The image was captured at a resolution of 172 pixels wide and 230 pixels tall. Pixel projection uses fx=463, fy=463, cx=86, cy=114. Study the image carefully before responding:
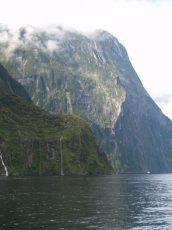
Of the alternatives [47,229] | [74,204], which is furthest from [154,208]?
[47,229]

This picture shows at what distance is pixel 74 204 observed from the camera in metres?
127

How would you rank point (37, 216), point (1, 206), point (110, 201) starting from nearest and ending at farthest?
point (37, 216), point (1, 206), point (110, 201)

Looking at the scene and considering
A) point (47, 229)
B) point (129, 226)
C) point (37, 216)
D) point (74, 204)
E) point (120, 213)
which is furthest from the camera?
point (74, 204)

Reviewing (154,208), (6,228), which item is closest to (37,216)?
(6,228)

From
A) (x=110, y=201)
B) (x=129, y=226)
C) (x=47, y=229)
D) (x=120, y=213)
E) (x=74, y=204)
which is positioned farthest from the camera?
(x=110, y=201)

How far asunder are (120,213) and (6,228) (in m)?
34.5

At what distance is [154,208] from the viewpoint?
4877 inches

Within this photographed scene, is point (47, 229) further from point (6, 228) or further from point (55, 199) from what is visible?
point (55, 199)

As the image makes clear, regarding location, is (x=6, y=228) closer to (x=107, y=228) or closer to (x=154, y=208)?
(x=107, y=228)

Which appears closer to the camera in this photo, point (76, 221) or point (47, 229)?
point (47, 229)

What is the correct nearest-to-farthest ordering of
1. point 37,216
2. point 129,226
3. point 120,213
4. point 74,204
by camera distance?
point 129,226 < point 37,216 < point 120,213 < point 74,204

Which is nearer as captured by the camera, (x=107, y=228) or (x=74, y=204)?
(x=107, y=228)

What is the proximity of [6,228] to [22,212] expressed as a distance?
22641 mm

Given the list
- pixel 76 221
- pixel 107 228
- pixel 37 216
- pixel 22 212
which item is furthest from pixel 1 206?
pixel 107 228
